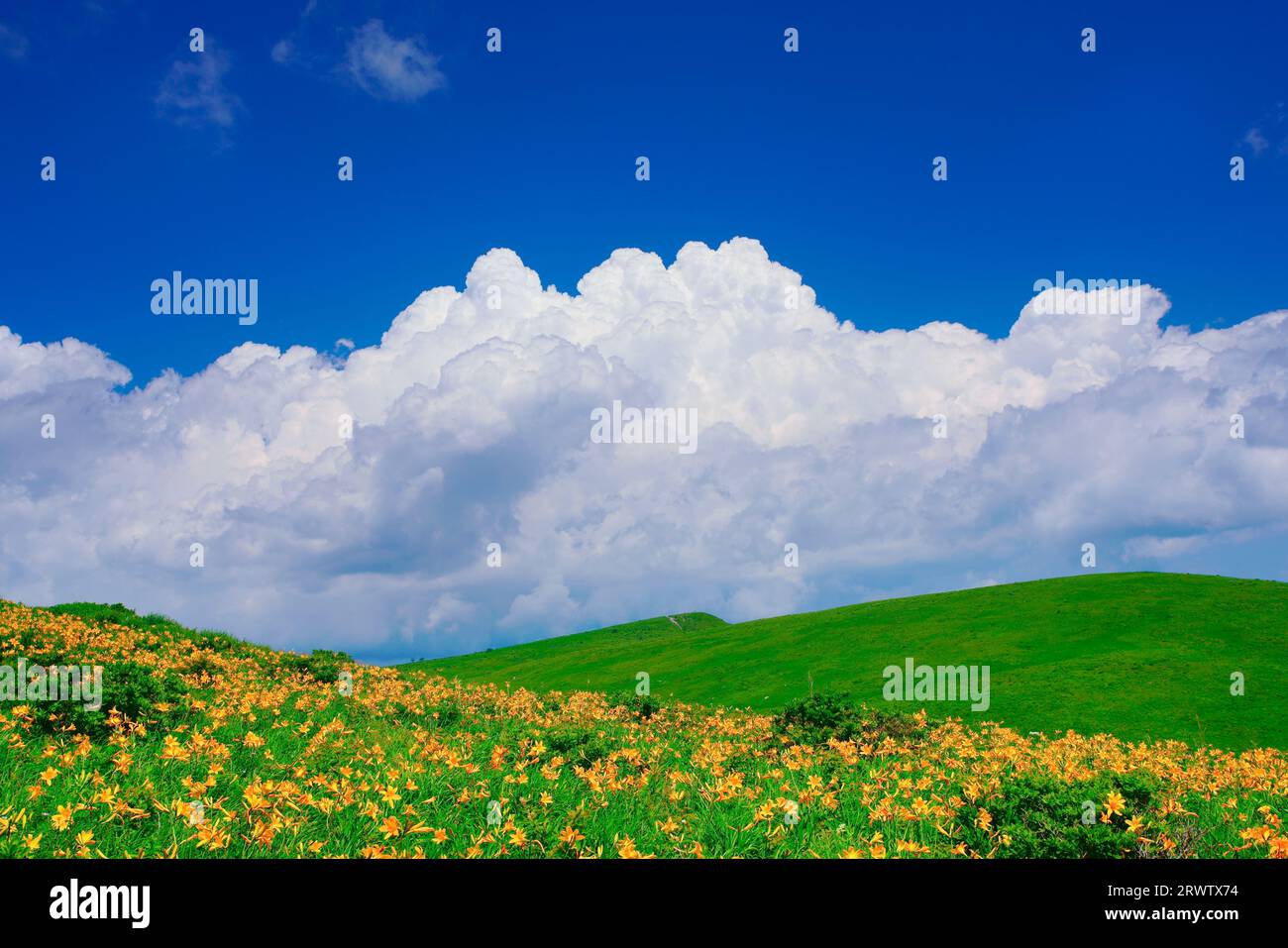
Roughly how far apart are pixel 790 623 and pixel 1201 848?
43863 mm

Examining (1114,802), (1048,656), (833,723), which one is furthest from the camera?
(1048,656)

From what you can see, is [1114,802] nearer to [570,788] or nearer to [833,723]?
[570,788]

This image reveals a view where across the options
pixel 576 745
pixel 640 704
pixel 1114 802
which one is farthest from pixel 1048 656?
pixel 1114 802

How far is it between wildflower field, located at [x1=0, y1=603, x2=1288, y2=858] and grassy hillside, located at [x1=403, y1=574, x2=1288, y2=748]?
6.98m

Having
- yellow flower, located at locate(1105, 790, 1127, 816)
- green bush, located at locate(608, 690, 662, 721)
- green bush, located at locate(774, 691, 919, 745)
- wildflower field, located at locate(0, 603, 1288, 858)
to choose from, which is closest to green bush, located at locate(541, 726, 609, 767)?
wildflower field, located at locate(0, 603, 1288, 858)

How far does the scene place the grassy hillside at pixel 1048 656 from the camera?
2356 centimetres

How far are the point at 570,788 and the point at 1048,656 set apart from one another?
2720cm

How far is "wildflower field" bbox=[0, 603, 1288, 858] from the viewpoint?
7.55 metres

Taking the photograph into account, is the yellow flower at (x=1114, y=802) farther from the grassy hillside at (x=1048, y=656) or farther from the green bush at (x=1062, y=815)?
the grassy hillside at (x=1048, y=656)

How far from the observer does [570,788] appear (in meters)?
10.3

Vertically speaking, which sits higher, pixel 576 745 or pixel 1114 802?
pixel 1114 802

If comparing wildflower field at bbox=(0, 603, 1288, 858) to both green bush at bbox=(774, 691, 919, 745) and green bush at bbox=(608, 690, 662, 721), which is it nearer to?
green bush at bbox=(774, 691, 919, 745)
